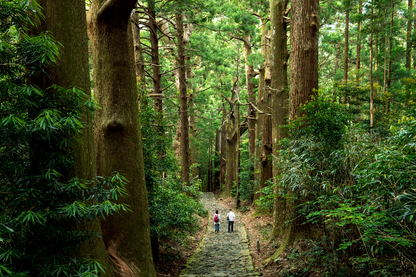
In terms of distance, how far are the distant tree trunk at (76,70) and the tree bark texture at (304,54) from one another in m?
5.25

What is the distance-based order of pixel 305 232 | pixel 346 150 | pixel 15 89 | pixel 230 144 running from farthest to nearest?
1. pixel 230 144
2. pixel 305 232
3. pixel 346 150
4. pixel 15 89

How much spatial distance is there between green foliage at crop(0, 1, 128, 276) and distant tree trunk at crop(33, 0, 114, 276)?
1.12 ft

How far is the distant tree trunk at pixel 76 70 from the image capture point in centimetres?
385

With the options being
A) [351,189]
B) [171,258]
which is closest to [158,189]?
[171,258]

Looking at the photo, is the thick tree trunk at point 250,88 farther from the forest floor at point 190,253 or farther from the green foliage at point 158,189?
the green foliage at point 158,189

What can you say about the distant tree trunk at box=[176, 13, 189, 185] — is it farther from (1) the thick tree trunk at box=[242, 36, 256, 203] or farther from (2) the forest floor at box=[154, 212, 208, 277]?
(2) the forest floor at box=[154, 212, 208, 277]

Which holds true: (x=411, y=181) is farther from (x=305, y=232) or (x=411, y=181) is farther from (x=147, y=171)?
(x=147, y=171)

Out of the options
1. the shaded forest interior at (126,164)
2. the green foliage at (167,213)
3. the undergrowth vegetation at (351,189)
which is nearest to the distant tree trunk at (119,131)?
the shaded forest interior at (126,164)

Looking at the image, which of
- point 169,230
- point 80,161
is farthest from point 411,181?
point 169,230

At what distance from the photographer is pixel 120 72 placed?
5.64 meters

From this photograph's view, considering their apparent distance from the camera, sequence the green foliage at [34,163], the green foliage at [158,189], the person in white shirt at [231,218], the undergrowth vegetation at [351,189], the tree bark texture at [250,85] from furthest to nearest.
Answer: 1. the tree bark texture at [250,85]
2. the person in white shirt at [231,218]
3. the green foliage at [158,189]
4. the undergrowth vegetation at [351,189]
5. the green foliage at [34,163]

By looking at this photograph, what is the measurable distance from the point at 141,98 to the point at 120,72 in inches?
97.4

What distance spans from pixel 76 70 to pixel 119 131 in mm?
1679

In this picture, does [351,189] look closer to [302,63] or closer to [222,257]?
[302,63]
